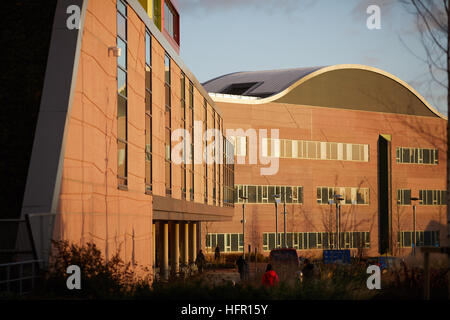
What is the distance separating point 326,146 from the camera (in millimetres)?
85188

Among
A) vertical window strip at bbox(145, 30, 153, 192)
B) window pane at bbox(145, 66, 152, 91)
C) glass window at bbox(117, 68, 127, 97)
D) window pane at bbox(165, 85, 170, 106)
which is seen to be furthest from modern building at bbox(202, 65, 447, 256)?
glass window at bbox(117, 68, 127, 97)

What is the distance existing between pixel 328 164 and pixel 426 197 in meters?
14.7

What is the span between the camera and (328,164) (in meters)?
85.4

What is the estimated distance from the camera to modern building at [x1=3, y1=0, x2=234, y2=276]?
768 inches

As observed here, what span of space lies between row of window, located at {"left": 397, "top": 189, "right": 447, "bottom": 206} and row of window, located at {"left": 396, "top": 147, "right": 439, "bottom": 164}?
11.6 ft

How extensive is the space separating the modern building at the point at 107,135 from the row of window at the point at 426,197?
5426 cm

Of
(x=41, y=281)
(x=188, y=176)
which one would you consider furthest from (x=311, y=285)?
(x=188, y=176)

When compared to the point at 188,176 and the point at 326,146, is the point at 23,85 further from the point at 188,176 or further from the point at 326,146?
the point at 326,146

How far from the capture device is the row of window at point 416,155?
3558 inches

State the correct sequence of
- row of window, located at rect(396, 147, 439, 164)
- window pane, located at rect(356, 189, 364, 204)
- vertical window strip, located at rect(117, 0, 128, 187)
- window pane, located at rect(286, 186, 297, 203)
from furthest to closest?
row of window, located at rect(396, 147, 439, 164) < window pane, located at rect(356, 189, 364, 204) < window pane, located at rect(286, 186, 297, 203) < vertical window strip, located at rect(117, 0, 128, 187)

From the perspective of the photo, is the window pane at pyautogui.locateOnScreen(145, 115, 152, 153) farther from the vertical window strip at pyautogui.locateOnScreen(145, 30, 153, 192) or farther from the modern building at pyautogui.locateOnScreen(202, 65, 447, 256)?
the modern building at pyautogui.locateOnScreen(202, 65, 447, 256)

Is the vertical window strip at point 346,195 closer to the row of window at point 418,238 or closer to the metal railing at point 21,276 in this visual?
the row of window at point 418,238

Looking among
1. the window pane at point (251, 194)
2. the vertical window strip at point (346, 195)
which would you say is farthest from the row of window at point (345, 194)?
the window pane at point (251, 194)

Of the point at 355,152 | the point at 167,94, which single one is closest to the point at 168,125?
the point at 167,94
